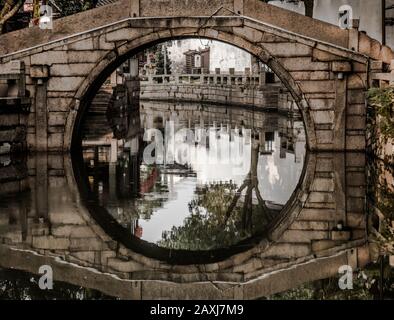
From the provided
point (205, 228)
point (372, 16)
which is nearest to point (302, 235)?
point (205, 228)

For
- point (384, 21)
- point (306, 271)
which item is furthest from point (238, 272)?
point (384, 21)

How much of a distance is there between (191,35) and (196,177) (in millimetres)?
2929

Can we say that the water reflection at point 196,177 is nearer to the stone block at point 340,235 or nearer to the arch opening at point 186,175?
the arch opening at point 186,175

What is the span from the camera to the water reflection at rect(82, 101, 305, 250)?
8234 mm

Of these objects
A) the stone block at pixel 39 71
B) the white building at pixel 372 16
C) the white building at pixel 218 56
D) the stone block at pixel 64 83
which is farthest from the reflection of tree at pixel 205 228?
the white building at pixel 218 56

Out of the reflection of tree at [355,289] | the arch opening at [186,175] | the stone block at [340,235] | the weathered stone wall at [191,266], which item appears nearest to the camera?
the reflection of tree at [355,289]

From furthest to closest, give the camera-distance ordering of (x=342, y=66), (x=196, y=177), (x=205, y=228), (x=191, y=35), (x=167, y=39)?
(x=167, y=39) < (x=191, y=35) < (x=342, y=66) < (x=196, y=177) < (x=205, y=228)

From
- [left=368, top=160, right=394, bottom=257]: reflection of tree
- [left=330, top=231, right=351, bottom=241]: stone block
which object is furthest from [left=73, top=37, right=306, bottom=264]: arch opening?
[left=368, top=160, right=394, bottom=257]: reflection of tree

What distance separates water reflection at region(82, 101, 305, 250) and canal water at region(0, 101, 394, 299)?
21 millimetres

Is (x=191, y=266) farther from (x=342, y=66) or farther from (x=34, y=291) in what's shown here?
(x=342, y=66)

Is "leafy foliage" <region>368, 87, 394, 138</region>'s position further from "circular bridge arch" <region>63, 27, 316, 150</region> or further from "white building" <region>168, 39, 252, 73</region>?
"white building" <region>168, 39, 252, 73</region>

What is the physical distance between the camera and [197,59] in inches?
2210

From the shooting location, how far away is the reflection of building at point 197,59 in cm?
5450

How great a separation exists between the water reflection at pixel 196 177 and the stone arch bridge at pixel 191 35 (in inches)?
40.6
